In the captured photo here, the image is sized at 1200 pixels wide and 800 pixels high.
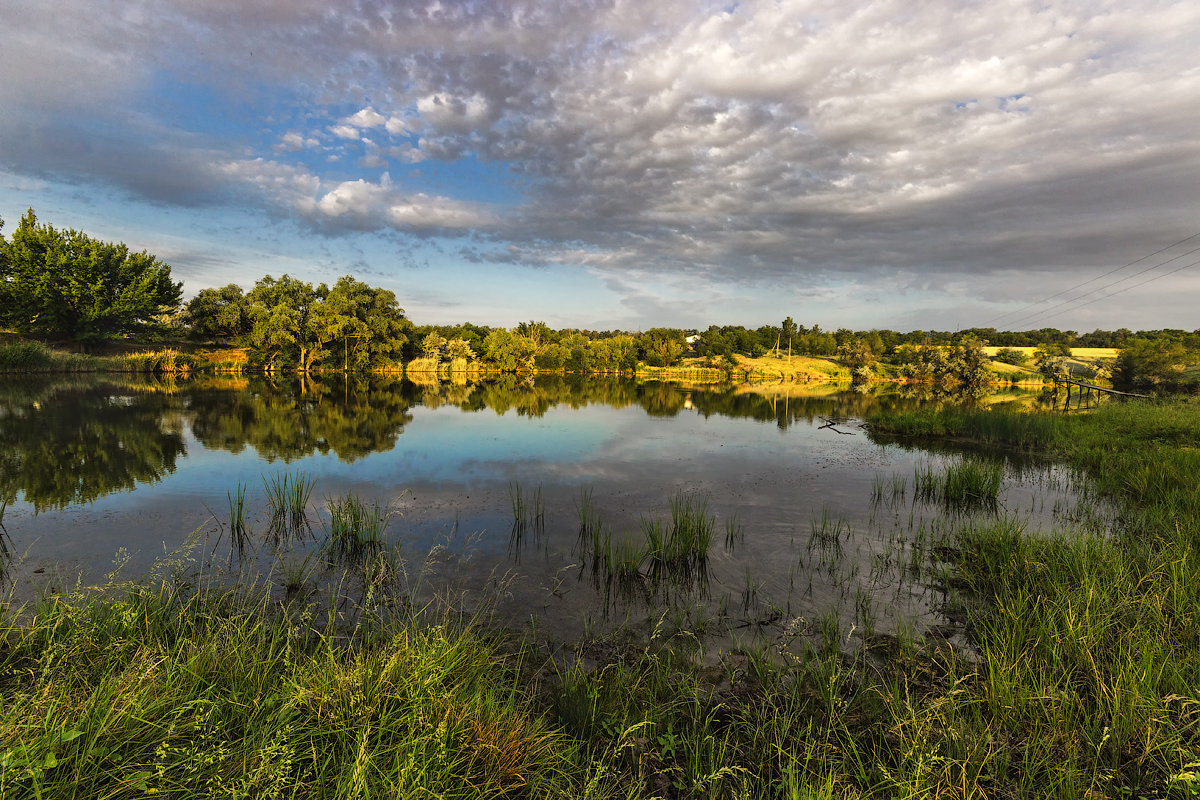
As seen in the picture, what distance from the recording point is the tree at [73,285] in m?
49.1

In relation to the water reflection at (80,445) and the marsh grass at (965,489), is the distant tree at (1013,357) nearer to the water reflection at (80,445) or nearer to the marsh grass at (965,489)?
the marsh grass at (965,489)

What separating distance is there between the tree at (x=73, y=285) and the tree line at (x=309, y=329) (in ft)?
0.37

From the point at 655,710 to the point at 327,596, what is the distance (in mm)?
4855

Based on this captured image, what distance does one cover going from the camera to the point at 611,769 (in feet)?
11.3

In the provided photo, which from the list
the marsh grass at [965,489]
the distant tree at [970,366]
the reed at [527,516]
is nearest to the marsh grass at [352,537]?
the reed at [527,516]

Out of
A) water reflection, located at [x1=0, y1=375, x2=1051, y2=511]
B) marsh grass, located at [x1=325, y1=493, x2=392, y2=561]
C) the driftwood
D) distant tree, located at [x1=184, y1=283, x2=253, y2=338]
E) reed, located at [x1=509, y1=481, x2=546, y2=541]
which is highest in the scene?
distant tree, located at [x1=184, y1=283, x2=253, y2=338]

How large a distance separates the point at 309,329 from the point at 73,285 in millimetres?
21017

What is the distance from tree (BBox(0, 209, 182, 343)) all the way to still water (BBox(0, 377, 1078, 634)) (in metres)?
35.7

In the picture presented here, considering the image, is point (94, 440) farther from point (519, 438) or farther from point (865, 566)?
point (865, 566)

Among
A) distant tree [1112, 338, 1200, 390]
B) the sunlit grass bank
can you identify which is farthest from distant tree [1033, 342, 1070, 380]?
the sunlit grass bank

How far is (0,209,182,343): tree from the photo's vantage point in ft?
161

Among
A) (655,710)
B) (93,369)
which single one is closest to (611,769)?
(655,710)

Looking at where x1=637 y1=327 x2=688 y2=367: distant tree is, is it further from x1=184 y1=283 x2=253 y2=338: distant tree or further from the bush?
the bush

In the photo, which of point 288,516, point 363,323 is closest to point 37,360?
point 363,323
